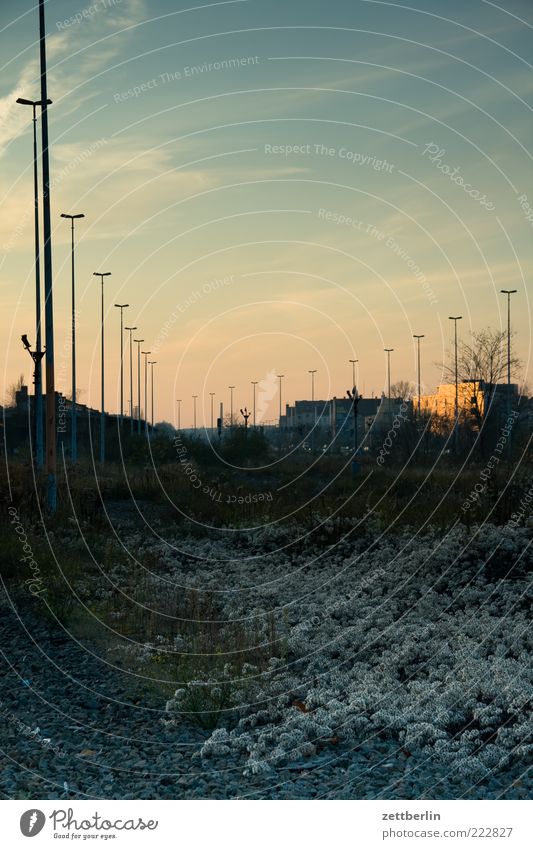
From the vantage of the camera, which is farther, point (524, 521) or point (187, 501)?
point (187, 501)

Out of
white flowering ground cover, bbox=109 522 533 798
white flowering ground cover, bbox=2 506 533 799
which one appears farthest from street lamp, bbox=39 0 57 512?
white flowering ground cover, bbox=2 506 533 799

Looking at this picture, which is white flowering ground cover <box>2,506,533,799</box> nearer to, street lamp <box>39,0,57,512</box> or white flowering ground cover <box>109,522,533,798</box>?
white flowering ground cover <box>109,522,533,798</box>

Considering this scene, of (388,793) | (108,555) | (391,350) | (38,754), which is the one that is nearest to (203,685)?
(38,754)

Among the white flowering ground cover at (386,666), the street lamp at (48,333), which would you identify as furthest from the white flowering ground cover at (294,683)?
the street lamp at (48,333)

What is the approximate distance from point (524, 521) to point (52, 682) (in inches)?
415

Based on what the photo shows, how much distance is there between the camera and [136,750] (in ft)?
25.2

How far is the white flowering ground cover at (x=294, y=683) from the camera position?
6.94 metres

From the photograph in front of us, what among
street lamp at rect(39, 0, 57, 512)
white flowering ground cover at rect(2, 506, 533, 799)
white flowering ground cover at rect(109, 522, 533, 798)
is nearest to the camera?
white flowering ground cover at rect(2, 506, 533, 799)

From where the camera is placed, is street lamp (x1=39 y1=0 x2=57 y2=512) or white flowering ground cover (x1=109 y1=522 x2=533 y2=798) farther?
street lamp (x1=39 y1=0 x2=57 y2=512)

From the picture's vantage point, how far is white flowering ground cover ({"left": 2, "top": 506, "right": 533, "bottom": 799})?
694 cm

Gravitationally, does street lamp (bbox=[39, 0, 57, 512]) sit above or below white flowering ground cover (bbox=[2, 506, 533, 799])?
above

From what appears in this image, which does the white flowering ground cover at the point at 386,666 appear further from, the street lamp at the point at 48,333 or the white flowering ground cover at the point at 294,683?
the street lamp at the point at 48,333

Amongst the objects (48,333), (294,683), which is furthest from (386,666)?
(48,333)
